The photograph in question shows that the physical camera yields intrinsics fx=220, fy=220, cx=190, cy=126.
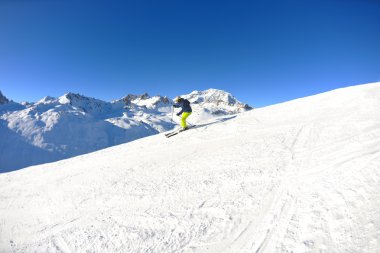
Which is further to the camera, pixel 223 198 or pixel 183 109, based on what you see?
pixel 183 109

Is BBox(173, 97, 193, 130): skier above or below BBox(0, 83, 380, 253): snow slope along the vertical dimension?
above

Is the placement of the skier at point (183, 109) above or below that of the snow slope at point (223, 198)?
above

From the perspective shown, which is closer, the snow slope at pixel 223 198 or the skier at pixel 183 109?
the snow slope at pixel 223 198

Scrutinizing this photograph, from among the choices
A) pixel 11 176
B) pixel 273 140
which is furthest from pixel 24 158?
pixel 273 140

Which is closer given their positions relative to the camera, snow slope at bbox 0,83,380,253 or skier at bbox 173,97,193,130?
snow slope at bbox 0,83,380,253

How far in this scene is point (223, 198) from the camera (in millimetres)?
5785

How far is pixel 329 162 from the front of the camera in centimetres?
650

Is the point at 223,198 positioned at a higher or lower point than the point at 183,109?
lower

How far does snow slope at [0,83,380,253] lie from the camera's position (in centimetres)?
428

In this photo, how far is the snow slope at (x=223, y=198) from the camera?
4.28m

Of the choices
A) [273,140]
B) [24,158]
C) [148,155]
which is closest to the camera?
[273,140]

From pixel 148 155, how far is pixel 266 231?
763cm

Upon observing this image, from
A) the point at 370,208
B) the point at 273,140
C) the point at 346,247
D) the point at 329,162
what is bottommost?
the point at 346,247

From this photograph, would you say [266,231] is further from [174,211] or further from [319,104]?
[319,104]
